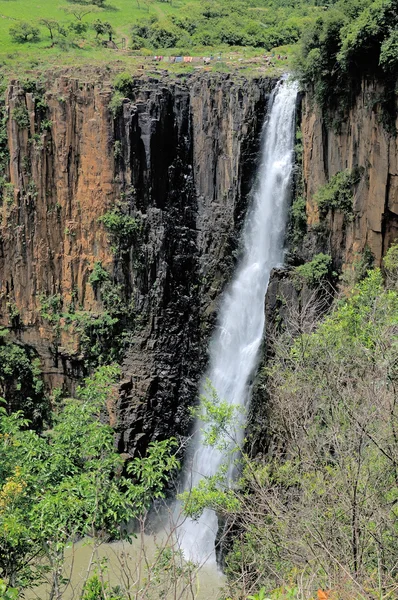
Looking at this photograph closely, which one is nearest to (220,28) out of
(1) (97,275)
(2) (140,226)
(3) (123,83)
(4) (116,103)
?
(3) (123,83)

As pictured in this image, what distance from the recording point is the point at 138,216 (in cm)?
2191

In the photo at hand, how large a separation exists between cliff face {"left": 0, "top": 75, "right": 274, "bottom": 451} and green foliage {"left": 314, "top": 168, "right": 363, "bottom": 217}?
14.5 ft

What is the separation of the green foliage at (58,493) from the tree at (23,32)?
24.1 meters

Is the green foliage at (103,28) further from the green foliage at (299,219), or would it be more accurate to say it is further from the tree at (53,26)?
the green foliage at (299,219)

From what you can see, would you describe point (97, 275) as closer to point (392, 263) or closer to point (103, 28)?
point (392, 263)

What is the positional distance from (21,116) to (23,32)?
10150 millimetres

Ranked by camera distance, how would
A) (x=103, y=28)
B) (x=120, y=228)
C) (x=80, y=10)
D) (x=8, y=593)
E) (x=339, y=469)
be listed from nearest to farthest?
(x=8, y=593)
(x=339, y=469)
(x=120, y=228)
(x=103, y=28)
(x=80, y=10)

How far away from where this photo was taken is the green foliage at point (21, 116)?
2092 centimetres

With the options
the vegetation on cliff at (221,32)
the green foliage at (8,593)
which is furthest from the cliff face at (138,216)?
the green foliage at (8,593)

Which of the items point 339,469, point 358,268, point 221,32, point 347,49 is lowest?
point 339,469

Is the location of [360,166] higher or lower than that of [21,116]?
lower

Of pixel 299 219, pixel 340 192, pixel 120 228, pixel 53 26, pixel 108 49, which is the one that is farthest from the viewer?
pixel 53 26

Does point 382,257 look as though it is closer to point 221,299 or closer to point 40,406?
point 221,299

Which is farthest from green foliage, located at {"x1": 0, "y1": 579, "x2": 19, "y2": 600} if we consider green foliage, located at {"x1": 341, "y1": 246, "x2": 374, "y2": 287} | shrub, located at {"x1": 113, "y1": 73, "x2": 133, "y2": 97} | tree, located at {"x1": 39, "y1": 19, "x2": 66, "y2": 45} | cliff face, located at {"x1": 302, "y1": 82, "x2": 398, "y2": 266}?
tree, located at {"x1": 39, "y1": 19, "x2": 66, "y2": 45}
